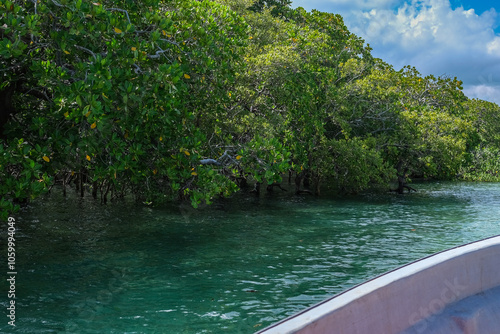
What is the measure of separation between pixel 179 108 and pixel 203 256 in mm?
3425

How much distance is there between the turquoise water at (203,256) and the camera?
287 inches

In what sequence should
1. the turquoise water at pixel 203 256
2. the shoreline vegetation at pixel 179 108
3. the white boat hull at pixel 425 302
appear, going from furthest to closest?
1. the shoreline vegetation at pixel 179 108
2. the turquoise water at pixel 203 256
3. the white boat hull at pixel 425 302

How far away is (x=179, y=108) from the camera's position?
1158 cm

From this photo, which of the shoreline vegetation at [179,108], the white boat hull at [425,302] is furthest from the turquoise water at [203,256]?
the white boat hull at [425,302]

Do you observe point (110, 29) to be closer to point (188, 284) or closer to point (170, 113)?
point (170, 113)

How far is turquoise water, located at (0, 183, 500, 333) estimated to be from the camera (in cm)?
728

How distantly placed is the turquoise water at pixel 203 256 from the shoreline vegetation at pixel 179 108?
1.21 meters

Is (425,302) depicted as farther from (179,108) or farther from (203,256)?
(179,108)

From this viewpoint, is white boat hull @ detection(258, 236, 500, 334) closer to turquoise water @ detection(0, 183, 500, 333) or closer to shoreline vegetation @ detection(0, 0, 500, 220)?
turquoise water @ detection(0, 183, 500, 333)

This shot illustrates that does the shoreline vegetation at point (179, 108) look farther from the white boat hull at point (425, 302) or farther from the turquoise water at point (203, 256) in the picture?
the white boat hull at point (425, 302)

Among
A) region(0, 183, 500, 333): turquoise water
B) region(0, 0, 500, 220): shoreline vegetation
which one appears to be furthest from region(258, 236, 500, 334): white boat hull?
region(0, 0, 500, 220): shoreline vegetation

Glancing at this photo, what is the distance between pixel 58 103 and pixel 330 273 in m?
5.86

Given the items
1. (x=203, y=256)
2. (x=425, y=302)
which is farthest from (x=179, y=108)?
(x=425, y=302)

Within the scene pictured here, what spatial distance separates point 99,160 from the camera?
10805 millimetres
